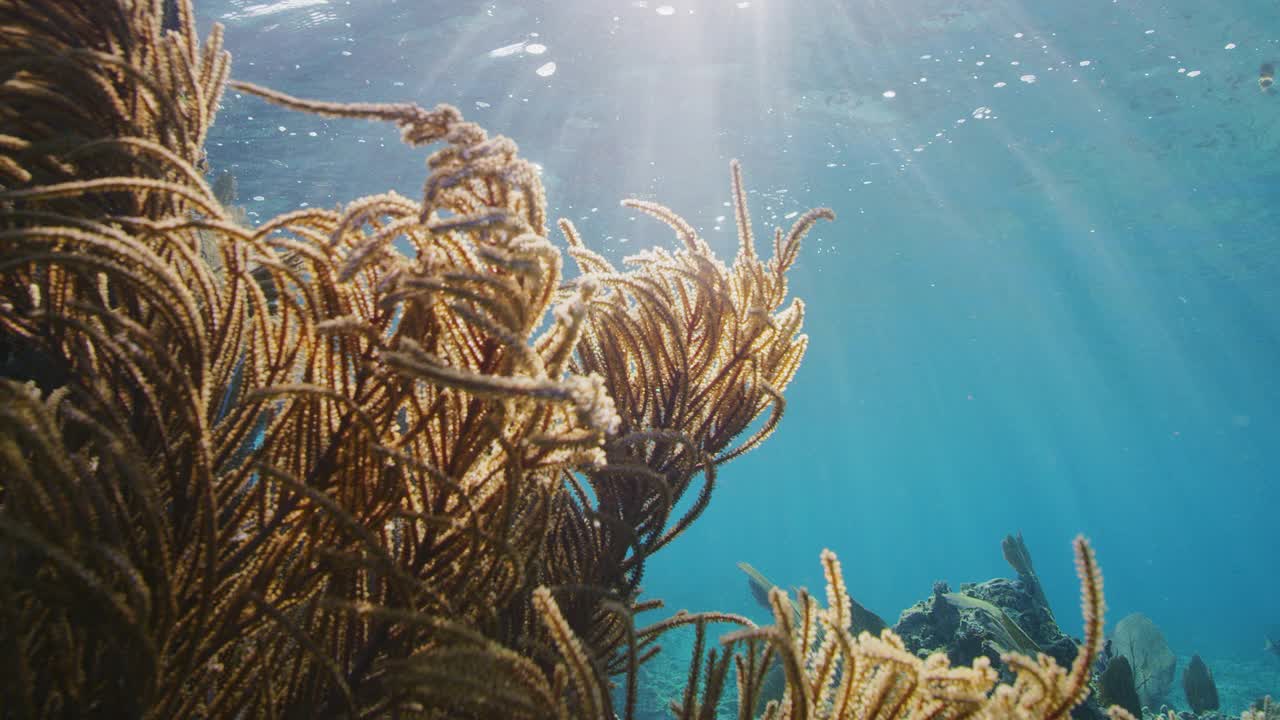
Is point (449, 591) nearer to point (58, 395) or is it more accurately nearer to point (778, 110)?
point (58, 395)

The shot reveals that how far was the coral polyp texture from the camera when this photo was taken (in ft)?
3.60

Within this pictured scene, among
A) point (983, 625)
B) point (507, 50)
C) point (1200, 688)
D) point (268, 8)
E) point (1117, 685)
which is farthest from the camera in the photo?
point (507, 50)

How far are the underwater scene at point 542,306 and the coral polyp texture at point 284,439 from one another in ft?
0.04

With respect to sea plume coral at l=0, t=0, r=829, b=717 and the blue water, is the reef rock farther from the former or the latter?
sea plume coral at l=0, t=0, r=829, b=717

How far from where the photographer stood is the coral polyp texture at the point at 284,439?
1098 millimetres

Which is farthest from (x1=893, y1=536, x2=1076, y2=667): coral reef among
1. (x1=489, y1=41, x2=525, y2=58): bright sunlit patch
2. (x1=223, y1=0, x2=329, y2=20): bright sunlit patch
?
(x1=223, y1=0, x2=329, y2=20): bright sunlit patch

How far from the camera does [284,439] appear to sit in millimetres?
1583

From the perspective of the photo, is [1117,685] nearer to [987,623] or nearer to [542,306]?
[987,623]

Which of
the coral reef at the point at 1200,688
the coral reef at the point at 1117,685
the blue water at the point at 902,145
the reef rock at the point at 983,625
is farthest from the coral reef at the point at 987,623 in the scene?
the coral reef at the point at 1200,688

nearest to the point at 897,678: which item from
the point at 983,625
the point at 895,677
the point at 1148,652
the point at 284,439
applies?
the point at 895,677

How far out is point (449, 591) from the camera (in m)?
1.51

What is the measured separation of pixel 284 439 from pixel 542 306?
2.63ft

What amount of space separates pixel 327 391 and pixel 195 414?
0.24 m

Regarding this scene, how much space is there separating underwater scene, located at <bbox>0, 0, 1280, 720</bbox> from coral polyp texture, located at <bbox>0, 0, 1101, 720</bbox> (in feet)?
0.04
